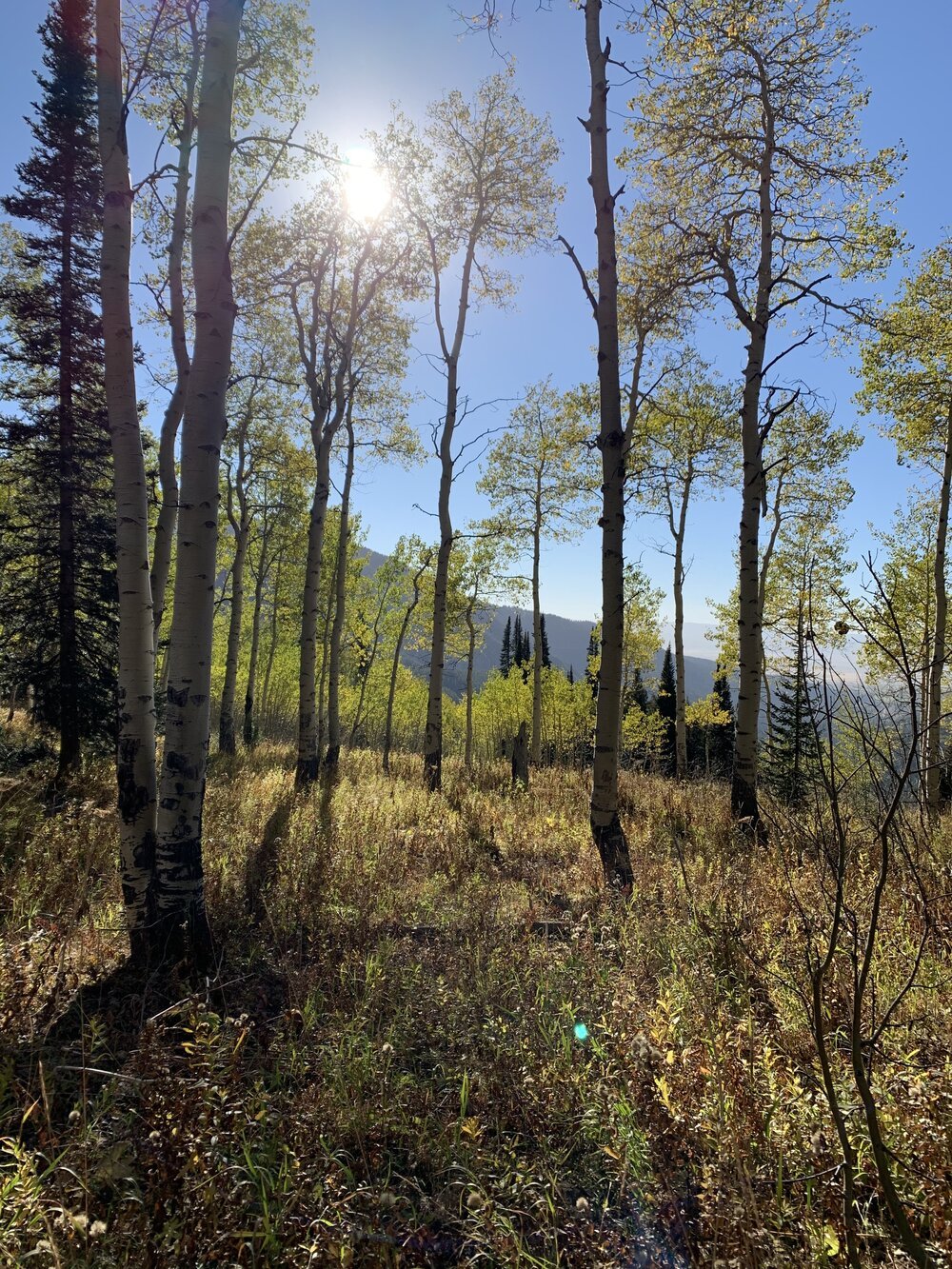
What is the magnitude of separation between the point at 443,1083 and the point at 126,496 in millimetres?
4476

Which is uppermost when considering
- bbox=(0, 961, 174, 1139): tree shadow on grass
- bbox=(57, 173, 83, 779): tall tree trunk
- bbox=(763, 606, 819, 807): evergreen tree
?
bbox=(57, 173, 83, 779): tall tree trunk

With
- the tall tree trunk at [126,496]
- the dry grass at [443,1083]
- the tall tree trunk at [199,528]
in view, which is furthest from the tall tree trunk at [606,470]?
the tall tree trunk at [126,496]

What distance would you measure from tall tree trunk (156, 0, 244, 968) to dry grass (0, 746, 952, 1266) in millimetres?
582

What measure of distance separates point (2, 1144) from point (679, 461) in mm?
17859

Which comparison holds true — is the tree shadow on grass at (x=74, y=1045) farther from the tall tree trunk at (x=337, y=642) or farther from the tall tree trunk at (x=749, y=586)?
the tall tree trunk at (x=337, y=642)

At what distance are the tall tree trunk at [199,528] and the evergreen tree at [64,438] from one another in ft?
22.6

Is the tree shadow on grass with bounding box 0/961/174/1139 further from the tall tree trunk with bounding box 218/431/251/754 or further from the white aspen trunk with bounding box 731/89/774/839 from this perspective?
the tall tree trunk with bounding box 218/431/251/754

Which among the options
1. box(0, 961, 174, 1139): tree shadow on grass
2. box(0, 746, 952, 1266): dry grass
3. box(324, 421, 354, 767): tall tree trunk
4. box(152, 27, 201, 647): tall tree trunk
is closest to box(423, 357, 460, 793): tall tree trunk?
box(324, 421, 354, 767): tall tree trunk

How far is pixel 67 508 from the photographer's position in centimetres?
974

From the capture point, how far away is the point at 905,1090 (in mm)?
2301

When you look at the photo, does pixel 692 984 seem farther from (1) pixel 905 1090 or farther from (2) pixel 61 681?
(2) pixel 61 681

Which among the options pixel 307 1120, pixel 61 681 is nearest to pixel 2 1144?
pixel 307 1120

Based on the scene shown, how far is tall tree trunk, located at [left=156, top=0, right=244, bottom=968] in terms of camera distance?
3785 millimetres

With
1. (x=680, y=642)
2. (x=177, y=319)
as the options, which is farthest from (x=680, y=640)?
(x=177, y=319)
